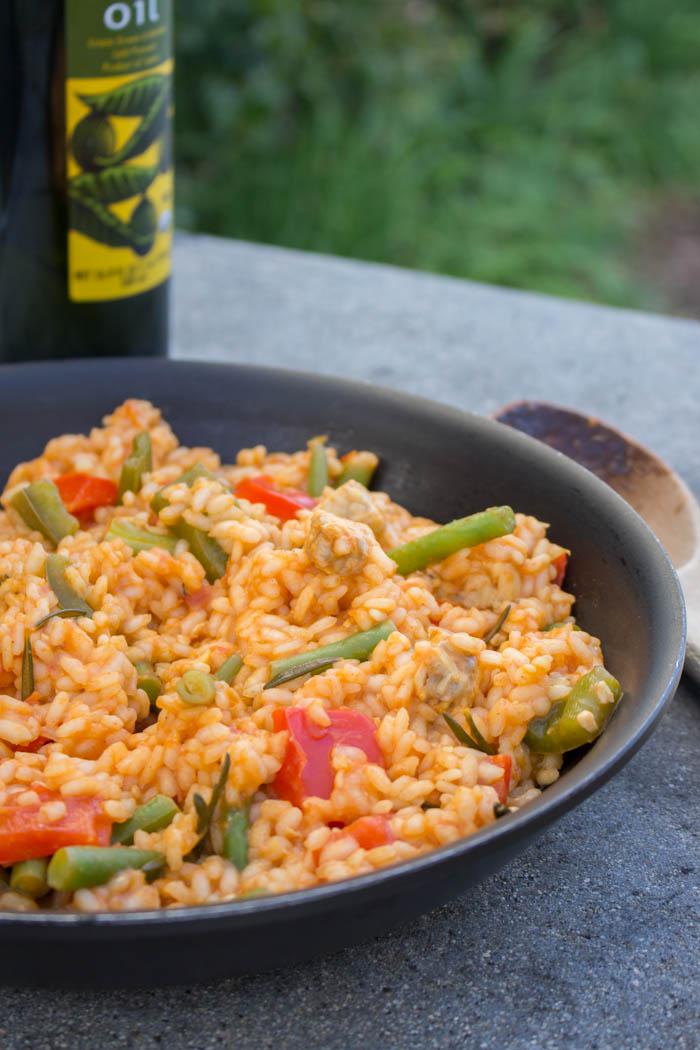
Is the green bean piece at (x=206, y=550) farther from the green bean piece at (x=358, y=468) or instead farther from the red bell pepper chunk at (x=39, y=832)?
the red bell pepper chunk at (x=39, y=832)

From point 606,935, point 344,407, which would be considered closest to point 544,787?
point 606,935

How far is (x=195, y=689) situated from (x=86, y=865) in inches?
11.4

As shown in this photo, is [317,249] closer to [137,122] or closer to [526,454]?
[137,122]

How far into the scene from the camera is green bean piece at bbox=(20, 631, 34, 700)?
6.14 ft

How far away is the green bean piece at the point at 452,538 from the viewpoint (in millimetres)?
2121

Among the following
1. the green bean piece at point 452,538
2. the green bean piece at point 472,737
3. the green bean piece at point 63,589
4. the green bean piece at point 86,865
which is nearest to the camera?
the green bean piece at point 86,865

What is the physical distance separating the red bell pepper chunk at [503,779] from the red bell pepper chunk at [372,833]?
180 millimetres

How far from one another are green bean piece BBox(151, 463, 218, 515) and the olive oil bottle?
611 millimetres

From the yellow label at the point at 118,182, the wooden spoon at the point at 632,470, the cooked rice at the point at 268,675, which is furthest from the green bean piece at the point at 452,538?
the yellow label at the point at 118,182

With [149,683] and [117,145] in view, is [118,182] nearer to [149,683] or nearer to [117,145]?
[117,145]

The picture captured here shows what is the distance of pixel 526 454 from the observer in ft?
7.56

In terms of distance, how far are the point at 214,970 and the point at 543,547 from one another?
0.95m

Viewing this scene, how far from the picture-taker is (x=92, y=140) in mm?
2586

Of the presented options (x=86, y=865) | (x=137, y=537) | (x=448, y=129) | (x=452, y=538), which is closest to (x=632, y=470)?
(x=452, y=538)
